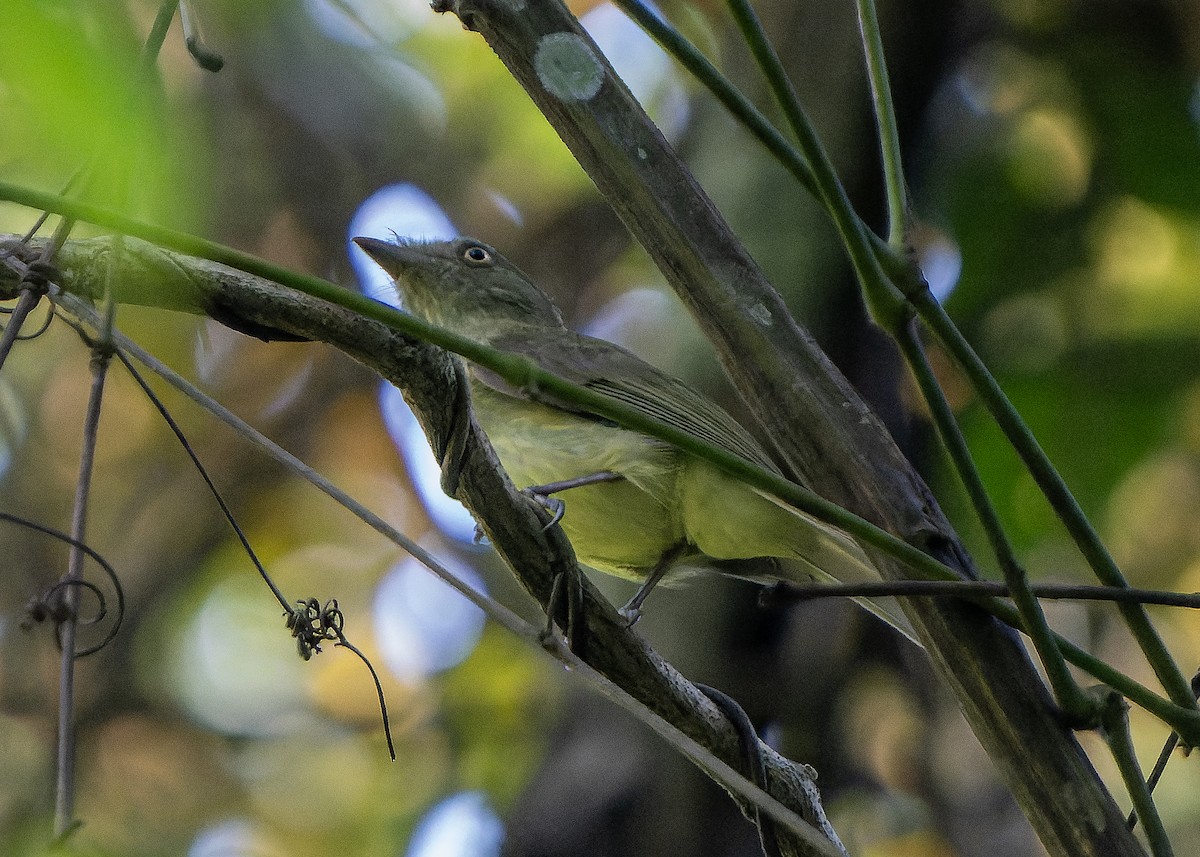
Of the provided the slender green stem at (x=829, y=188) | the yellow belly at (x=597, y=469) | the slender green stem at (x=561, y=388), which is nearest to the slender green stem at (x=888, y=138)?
the slender green stem at (x=829, y=188)

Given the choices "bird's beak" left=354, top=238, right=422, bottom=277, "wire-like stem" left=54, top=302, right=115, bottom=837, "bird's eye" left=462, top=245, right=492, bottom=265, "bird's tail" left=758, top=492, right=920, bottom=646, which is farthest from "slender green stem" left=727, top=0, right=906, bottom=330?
"bird's eye" left=462, top=245, right=492, bottom=265

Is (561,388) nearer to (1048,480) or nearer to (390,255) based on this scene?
(1048,480)

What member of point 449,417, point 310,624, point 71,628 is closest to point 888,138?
point 449,417

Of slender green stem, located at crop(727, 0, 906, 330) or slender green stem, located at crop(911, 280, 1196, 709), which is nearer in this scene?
slender green stem, located at crop(727, 0, 906, 330)

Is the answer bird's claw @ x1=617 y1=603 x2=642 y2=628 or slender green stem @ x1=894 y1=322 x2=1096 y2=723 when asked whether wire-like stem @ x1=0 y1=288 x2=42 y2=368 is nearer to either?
slender green stem @ x1=894 y1=322 x2=1096 y2=723

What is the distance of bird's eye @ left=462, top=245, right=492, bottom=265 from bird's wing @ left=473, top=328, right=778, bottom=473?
2.34 feet

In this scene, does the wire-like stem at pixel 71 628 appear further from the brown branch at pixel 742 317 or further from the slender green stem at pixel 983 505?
the slender green stem at pixel 983 505

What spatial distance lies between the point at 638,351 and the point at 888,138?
3.28 metres

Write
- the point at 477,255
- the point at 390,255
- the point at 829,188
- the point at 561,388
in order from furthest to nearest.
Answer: the point at 477,255 < the point at 390,255 < the point at 829,188 < the point at 561,388

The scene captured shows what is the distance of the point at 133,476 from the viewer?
18.8ft

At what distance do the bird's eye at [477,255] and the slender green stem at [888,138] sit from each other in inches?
124

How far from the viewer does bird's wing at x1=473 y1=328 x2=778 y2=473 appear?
3654 millimetres

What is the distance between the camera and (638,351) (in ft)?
16.8

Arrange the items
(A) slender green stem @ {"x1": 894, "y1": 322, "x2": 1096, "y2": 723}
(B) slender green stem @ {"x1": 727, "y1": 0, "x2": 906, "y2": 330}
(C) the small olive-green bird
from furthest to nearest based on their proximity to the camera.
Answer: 1. (C) the small olive-green bird
2. (A) slender green stem @ {"x1": 894, "y1": 322, "x2": 1096, "y2": 723}
3. (B) slender green stem @ {"x1": 727, "y1": 0, "x2": 906, "y2": 330}
